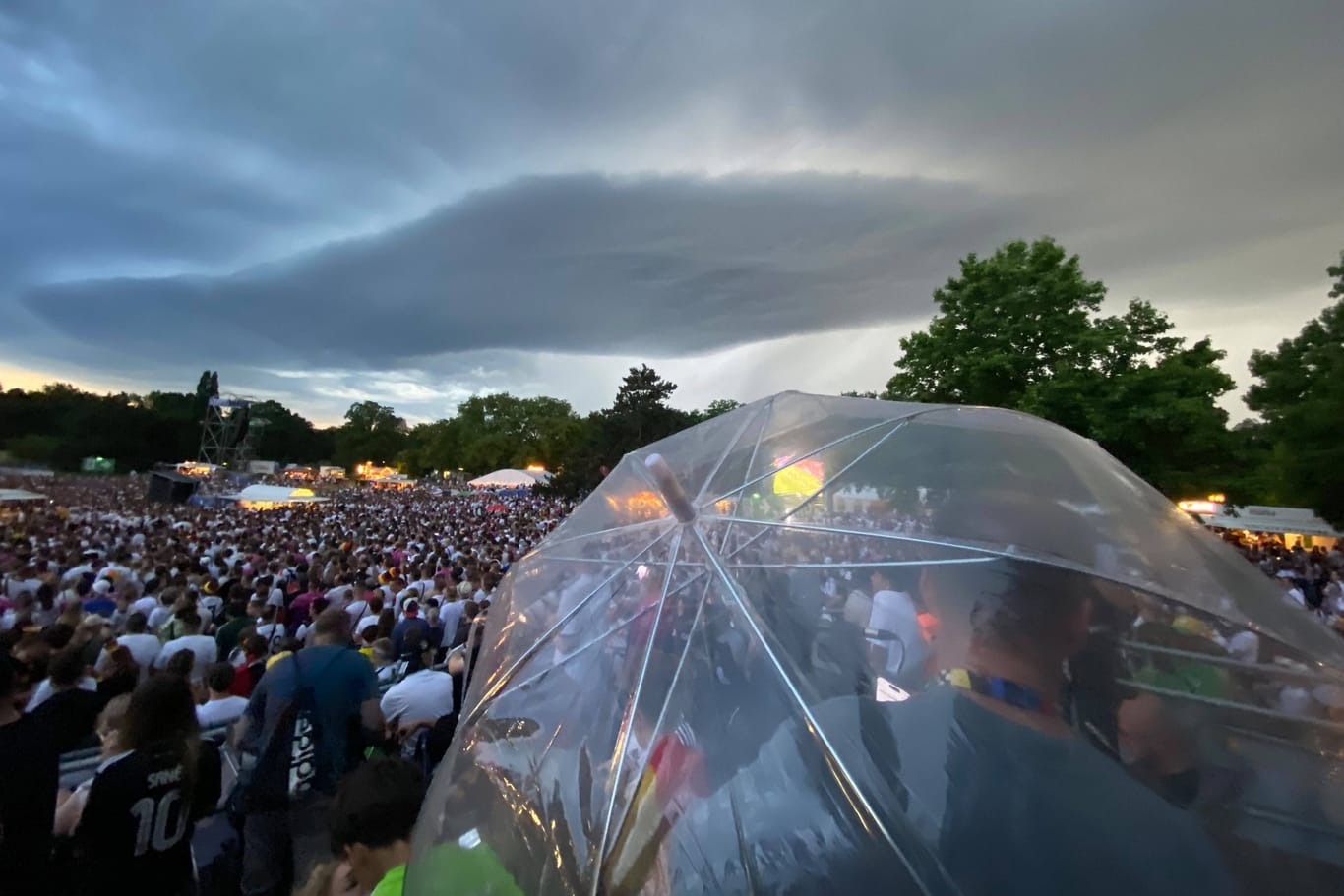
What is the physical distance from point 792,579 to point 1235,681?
3.38ft

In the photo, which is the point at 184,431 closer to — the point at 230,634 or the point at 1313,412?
the point at 230,634

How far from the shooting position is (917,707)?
5.11ft

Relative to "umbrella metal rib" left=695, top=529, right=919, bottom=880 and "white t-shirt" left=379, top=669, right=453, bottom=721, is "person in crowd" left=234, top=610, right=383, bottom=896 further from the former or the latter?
"umbrella metal rib" left=695, top=529, right=919, bottom=880

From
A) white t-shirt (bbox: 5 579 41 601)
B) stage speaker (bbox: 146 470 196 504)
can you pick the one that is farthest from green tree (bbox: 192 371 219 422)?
white t-shirt (bbox: 5 579 41 601)

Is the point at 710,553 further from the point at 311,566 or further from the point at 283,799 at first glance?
the point at 311,566

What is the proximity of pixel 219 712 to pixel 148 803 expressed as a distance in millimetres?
1921

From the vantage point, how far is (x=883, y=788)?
1.45m

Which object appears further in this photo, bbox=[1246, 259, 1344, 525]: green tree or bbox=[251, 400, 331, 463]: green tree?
bbox=[251, 400, 331, 463]: green tree

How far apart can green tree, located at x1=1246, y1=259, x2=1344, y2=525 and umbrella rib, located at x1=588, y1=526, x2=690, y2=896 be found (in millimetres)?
19127

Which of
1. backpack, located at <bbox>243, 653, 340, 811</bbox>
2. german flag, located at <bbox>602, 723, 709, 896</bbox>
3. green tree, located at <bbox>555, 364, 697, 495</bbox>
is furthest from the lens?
green tree, located at <bbox>555, 364, 697, 495</bbox>

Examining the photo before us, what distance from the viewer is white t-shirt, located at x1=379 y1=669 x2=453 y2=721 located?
4500 mm

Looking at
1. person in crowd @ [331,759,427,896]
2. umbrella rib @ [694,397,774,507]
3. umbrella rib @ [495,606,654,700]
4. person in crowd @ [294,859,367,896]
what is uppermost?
umbrella rib @ [694,397,774,507]

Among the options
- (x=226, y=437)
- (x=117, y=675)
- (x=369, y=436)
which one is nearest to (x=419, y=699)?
(x=117, y=675)

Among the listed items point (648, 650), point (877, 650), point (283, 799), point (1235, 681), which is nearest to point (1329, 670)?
point (1235, 681)
